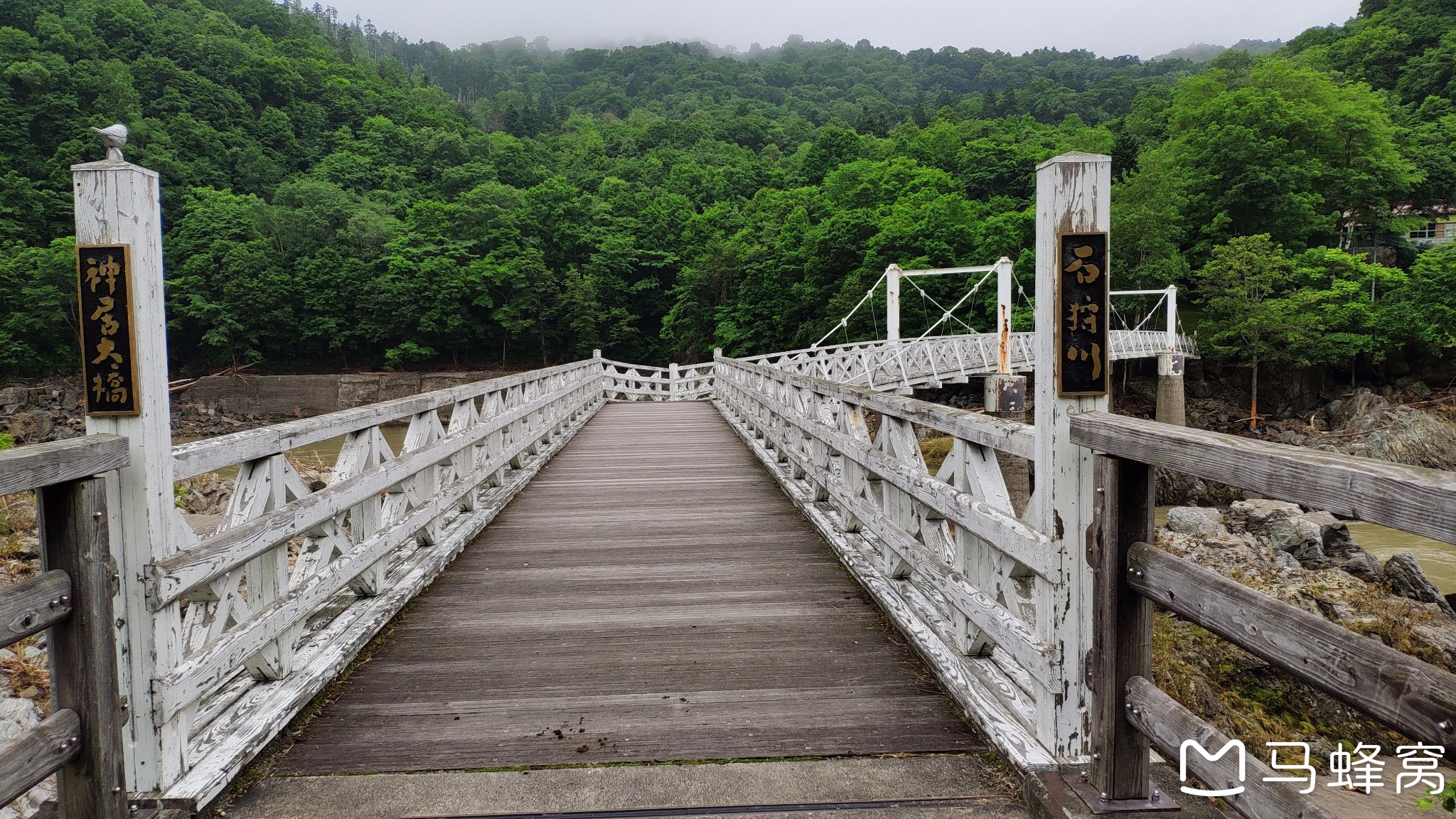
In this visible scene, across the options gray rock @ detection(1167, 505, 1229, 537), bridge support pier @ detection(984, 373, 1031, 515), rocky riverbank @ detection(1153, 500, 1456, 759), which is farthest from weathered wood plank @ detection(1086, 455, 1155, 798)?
bridge support pier @ detection(984, 373, 1031, 515)

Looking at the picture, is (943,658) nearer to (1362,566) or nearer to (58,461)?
(58,461)

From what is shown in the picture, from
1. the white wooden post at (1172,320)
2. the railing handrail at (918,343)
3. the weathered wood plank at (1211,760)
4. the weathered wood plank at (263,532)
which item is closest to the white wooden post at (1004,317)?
the railing handrail at (918,343)

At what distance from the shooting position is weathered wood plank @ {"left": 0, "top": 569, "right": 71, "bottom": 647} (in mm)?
1781

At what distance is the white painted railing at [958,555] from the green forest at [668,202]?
1266 inches

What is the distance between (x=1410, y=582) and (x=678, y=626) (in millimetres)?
11885

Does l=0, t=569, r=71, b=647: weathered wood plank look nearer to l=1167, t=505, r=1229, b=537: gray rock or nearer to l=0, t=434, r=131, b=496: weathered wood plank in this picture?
l=0, t=434, r=131, b=496: weathered wood plank

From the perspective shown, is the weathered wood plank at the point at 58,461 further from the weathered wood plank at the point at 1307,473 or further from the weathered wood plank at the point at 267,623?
the weathered wood plank at the point at 1307,473

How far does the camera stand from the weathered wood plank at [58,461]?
5.80 ft

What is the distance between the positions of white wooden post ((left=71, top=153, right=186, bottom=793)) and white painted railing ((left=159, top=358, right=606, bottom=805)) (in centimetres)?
3

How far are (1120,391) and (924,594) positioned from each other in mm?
39594

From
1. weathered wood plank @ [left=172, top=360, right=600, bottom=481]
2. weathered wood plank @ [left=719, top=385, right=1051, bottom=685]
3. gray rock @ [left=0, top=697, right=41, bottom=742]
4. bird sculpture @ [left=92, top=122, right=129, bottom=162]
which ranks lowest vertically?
gray rock @ [left=0, top=697, right=41, bottom=742]

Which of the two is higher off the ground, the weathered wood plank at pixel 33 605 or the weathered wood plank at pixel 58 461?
the weathered wood plank at pixel 58 461

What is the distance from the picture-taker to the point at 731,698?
3.09 metres

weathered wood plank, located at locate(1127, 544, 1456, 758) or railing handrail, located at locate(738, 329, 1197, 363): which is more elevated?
railing handrail, located at locate(738, 329, 1197, 363)
